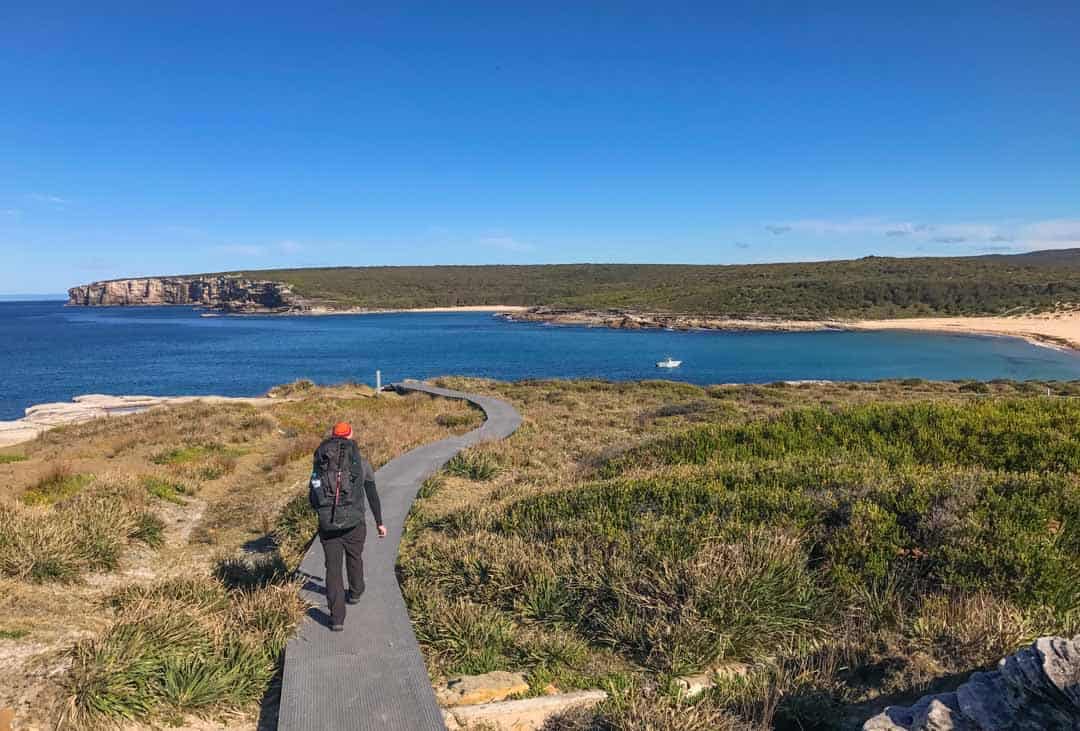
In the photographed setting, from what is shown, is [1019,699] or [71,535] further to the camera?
[71,535]

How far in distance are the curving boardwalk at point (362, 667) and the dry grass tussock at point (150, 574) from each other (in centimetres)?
30

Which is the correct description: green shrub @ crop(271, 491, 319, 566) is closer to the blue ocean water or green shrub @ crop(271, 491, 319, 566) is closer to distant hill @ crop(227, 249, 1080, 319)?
the blue ocean water

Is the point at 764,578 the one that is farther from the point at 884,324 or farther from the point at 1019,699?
the point at 884,324

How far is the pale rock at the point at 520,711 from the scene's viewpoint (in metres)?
4.75

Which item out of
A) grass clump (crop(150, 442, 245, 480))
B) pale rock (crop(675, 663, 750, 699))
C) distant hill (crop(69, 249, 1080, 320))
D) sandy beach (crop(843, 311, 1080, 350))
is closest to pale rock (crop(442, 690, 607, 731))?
pale rock (crop(675, 663, 750, 699))

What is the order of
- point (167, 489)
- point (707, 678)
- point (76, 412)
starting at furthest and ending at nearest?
point (76, 412), point (167, 489), point (707, 678)

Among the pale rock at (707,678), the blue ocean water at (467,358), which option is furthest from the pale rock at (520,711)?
the blue ocean water at (467,358)

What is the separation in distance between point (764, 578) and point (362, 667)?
12.3ft

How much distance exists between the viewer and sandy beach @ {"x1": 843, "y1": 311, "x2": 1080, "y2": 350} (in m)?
74.4

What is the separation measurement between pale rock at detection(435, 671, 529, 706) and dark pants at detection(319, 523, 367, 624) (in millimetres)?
1349

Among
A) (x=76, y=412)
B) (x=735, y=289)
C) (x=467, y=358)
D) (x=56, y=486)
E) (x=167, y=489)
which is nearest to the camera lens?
(x=56, y=486)

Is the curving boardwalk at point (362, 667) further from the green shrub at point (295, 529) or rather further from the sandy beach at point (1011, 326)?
the sandy beach at point (1011, 326)

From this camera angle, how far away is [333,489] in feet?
20.6

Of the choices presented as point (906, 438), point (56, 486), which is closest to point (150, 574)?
point (56, 486)
